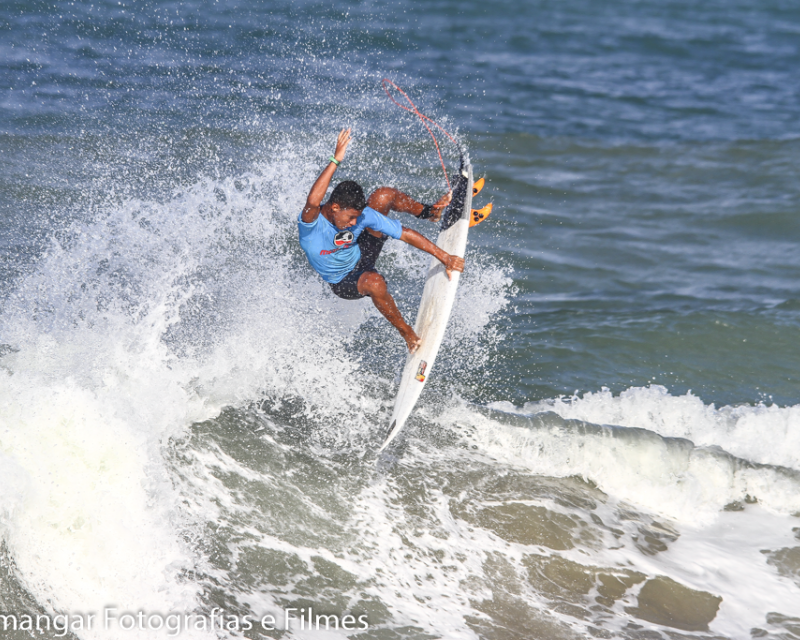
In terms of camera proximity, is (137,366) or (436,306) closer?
(137,366)

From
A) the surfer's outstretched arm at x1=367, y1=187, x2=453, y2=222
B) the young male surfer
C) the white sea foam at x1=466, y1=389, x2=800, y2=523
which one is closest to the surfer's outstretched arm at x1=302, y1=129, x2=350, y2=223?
the young male surfer

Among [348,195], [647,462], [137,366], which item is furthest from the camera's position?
[647,462]

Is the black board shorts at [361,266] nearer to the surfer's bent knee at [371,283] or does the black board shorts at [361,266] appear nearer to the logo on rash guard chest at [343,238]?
the surfer's bent knee at [371,283]

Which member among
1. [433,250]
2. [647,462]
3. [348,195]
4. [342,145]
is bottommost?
[647,462]

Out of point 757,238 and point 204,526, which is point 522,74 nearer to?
point 757,238

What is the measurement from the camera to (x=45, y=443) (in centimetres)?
516

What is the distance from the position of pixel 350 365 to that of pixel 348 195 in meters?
2.28

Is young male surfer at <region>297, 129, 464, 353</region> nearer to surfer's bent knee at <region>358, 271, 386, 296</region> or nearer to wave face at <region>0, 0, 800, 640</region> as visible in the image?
surfer's bent knee at <region>358, 271, 386, 296</region>

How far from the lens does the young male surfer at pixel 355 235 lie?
554 centimetres

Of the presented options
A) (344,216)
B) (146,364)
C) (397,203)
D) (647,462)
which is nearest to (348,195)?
(344,216)

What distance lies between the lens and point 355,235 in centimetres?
583

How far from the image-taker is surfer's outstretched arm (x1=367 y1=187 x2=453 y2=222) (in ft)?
19.9

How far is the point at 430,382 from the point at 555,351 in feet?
6.50

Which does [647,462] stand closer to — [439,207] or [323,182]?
[439,207]
